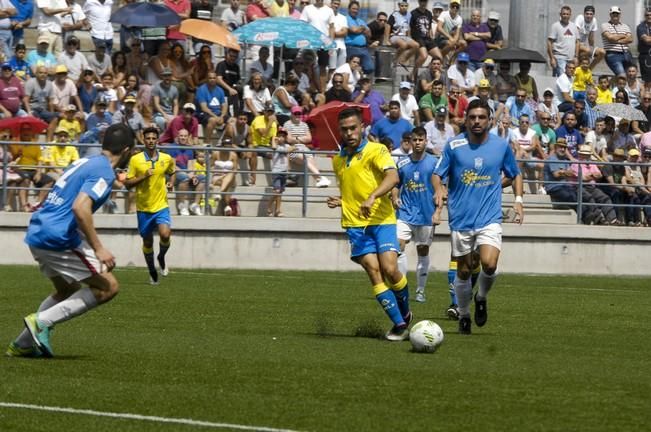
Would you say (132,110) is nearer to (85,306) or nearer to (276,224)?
(276,224)

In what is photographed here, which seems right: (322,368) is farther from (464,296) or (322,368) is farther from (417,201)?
(417,201)

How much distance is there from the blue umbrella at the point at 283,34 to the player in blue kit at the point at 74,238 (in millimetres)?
16056

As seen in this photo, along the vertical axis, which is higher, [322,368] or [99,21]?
[99,21]

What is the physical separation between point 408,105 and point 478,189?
44.1 ft

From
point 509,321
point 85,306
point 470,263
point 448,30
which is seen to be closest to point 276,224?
point 448,30

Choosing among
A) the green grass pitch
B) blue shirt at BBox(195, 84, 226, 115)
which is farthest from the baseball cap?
the green grass pitch

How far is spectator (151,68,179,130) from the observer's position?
25.7 m

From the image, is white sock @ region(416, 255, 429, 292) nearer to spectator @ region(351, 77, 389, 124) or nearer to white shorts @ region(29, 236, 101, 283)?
spectator @ region(351, 77, 389, 124)

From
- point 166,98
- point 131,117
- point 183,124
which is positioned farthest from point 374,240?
point 166,98

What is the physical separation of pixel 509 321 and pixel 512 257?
9646 mm

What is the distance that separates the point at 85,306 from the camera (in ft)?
34.7

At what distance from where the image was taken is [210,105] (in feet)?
85.9

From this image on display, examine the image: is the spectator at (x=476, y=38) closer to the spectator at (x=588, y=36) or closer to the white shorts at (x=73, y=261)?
the spectator at (x=588, y=36)

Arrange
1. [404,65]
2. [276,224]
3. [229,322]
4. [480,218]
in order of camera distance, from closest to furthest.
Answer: [480,218]
[229,322]
[276,224]
[404,65]
